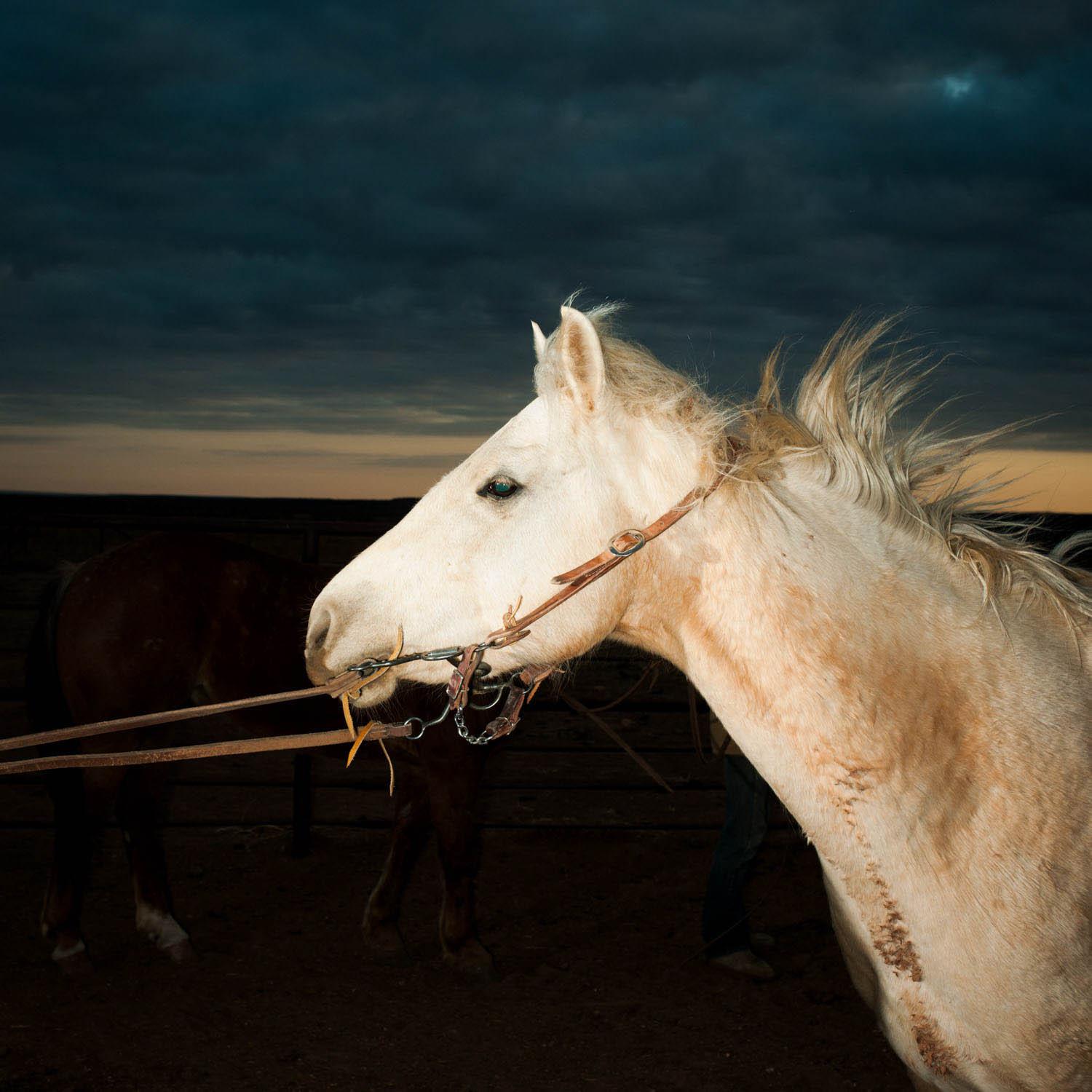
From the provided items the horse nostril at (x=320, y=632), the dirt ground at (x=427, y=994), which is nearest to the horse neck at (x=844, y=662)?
the horse nostril at (x=320, y=632)

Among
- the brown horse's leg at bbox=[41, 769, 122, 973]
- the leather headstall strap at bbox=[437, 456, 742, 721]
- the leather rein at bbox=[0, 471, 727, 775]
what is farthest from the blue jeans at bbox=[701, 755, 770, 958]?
the brown horse's leg at bbox=[41, 769, 122, 973]

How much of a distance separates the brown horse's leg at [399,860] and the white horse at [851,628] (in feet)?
8.31

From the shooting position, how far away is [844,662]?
158 centimetres

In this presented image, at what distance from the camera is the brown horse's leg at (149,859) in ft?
13.2

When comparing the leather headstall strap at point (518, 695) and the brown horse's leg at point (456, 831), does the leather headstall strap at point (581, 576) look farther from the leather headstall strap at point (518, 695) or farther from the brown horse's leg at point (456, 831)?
the brown horse's leg at point (456, 831)

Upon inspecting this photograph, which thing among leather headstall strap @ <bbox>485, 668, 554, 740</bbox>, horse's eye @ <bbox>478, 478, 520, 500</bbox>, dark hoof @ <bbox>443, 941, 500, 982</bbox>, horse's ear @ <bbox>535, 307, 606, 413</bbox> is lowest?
dark hoof @ <bbox>443, 941, 500, 982</bbox>

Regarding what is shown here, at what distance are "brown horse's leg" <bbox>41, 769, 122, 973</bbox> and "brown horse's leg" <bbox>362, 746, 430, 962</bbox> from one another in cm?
128

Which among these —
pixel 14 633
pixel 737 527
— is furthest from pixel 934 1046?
pixel 14 633

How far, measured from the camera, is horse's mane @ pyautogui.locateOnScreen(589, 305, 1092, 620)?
1.72 m

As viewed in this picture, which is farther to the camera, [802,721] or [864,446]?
[864,446]

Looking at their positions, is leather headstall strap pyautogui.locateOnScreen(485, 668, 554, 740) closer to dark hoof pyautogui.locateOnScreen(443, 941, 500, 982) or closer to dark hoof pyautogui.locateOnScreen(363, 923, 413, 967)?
dark hoof pyautogui.locateOnScreen(443, 941, 500, 982)

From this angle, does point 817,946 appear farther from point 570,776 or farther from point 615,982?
point 570,776

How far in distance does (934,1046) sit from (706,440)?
124 cm

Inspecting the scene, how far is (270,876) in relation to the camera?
509 cm
